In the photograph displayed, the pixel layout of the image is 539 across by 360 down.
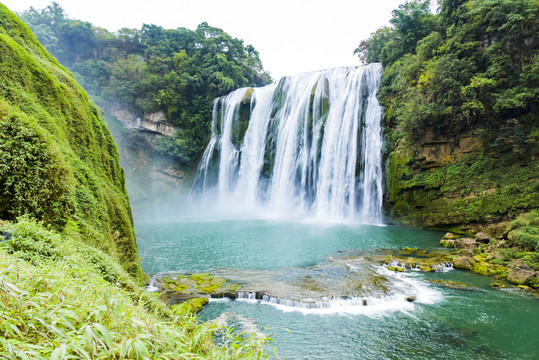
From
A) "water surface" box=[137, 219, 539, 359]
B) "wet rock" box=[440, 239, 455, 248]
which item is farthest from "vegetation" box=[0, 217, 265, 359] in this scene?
"wet rock" box=[440, 239, 455, 248]

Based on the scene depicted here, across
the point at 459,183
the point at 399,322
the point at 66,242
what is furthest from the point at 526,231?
the point at 66,242

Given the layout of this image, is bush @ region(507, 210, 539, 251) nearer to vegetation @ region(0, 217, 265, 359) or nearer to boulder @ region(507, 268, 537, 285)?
boulder @ region(507, 268, 537, 285)

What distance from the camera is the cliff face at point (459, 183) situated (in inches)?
511

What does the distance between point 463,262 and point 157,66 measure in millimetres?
31738

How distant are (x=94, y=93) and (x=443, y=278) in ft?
106

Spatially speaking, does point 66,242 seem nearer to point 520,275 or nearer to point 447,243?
point 520,275

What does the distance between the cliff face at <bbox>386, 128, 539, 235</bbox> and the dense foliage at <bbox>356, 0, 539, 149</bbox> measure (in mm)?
503

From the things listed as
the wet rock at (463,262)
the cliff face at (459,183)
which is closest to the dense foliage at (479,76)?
the cliff face at (459,183)

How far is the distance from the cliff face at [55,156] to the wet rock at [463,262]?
1031 centimetres

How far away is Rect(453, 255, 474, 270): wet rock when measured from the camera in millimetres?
9641

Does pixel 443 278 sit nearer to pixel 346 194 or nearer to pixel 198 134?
pixel 346 194

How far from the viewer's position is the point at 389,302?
24.1 ft

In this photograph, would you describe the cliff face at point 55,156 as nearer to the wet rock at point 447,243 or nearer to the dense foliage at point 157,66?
the wet rock at point 447,243

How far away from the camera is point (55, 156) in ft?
14.3
